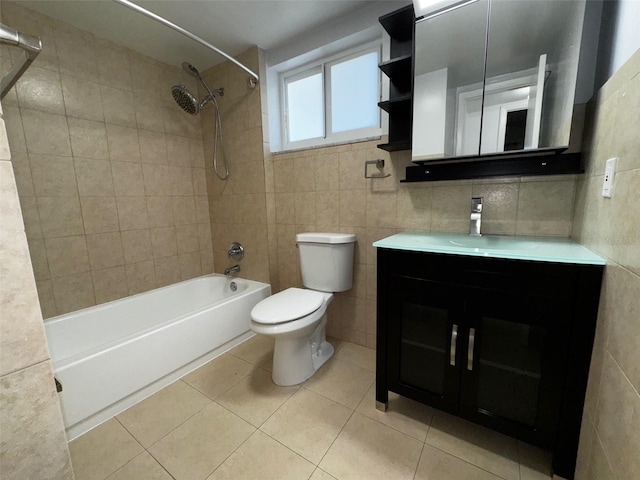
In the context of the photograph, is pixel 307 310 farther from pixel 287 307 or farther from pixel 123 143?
pixel 123 143

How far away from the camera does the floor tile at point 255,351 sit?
1749 mm

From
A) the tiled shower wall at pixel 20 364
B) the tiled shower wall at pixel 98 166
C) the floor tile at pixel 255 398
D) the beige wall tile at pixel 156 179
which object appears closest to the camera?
the tiled shower wall at pixel 20 364

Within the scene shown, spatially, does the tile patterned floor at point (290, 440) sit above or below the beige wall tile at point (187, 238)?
below

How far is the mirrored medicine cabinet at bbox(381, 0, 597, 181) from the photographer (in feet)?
3.51

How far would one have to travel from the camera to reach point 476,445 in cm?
112

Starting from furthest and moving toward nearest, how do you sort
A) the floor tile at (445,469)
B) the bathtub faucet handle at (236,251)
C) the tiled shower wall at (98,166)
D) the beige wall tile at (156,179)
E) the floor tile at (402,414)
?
the bathtub faucet handle at (236,251)
the beige wall tile at (156,179)
the tiled shower wall at (98,166)
the floor tile at (402,414)
the floor tile at (445,469)

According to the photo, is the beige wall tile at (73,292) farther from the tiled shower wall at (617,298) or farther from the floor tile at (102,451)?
the tiled shower wall at (617,298)

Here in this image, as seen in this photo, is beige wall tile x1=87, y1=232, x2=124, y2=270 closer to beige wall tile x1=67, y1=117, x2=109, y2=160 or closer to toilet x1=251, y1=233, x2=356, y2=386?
beige wall tile x1=67, y1=117, x2=109, y2=160

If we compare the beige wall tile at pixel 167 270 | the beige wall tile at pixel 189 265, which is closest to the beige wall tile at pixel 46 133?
the beige wall tile at pixel 167 270

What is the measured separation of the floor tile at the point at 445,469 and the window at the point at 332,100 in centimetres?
169

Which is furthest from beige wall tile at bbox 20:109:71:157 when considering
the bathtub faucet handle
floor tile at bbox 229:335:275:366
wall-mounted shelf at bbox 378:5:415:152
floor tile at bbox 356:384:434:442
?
floor tile at bbox 356:384:434:442

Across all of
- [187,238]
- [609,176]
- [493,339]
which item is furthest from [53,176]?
[609,176]

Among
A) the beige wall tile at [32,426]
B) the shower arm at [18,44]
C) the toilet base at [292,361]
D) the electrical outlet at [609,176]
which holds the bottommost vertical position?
the toilet base at [292,361]

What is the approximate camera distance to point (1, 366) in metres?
0.45
